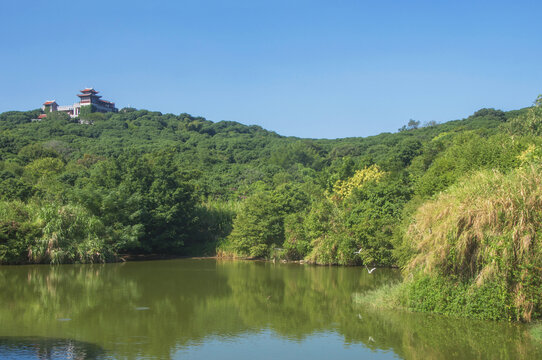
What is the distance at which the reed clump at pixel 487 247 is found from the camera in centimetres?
1245

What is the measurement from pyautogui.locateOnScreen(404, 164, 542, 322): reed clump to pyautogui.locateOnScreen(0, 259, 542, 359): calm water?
23.2 inches

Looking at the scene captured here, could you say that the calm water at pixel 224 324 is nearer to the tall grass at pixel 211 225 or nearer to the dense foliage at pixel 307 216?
the dense foliage at pixel 307 216

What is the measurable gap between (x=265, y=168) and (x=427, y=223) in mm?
53065

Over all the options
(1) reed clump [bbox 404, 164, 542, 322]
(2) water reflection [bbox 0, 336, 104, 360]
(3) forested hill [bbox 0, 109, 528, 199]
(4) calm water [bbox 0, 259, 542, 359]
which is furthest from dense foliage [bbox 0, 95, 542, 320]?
(2) water reflection [bbox 0, 336, 104, 360]

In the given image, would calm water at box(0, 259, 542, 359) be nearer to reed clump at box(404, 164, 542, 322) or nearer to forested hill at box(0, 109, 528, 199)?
reed clump at box(404, 164, 542, 322)

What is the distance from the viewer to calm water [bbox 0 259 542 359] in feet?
38.5

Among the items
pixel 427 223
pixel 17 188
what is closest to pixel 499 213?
pixel 427 223

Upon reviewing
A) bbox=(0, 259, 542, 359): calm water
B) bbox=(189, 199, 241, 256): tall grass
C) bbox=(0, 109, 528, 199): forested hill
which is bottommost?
bbox=(0, 259, 542, 359): calm water

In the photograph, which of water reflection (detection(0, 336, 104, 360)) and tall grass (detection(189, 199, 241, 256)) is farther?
tall grass (detection(189, 199, 241, 256))

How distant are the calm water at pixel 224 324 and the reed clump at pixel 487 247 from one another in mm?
589

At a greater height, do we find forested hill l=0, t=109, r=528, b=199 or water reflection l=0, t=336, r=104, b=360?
forested hill l=0, t=109, r=528, b=199

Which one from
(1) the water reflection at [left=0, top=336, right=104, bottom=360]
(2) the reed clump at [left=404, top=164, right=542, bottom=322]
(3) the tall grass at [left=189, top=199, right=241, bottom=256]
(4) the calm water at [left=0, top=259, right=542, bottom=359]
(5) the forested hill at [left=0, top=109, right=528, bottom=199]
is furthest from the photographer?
(5) the forested hill at [left=0, top=109, right=528, bottom=199]

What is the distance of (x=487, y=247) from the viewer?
12.7 m

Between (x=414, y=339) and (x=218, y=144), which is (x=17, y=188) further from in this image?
(x=218, y=144)
